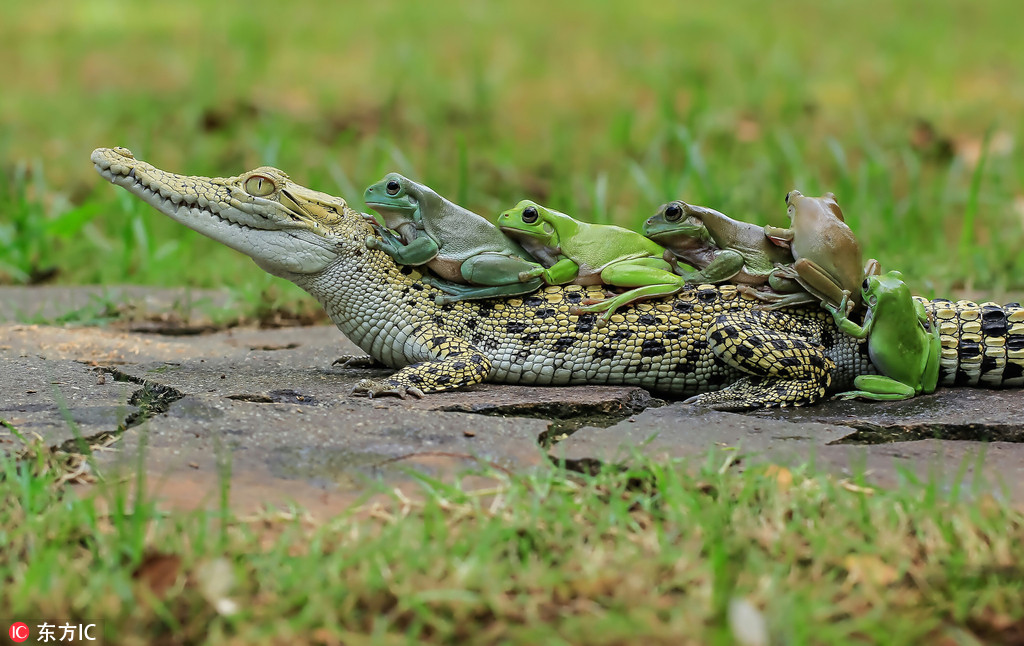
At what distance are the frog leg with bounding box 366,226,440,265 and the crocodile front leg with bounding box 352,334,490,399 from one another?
0.35 m

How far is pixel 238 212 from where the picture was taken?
441 cm

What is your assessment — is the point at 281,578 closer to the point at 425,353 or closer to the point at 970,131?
the point at 425,353

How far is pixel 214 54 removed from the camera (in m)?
11.3

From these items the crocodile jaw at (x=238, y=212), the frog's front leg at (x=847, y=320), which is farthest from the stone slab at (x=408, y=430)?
the crocodile jaw at (x=238, y=212)

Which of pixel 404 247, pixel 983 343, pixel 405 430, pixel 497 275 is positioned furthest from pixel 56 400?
pixel 983 343

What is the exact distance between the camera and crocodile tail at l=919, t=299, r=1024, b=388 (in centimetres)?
433

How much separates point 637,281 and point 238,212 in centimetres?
175

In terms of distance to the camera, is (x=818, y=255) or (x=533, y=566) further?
(x=818, y=255)

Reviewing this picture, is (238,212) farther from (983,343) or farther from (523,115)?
(523,115)

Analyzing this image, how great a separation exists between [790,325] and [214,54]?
882cm

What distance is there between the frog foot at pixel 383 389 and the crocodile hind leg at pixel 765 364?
1131mm

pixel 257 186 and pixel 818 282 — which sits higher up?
pixel 257 186

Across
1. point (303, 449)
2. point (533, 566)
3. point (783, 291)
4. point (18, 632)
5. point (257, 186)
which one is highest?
point (257, 186)

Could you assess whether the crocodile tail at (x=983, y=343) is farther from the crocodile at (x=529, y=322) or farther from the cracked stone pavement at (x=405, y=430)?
the cracked stone pavement at (x=405, y=430)
